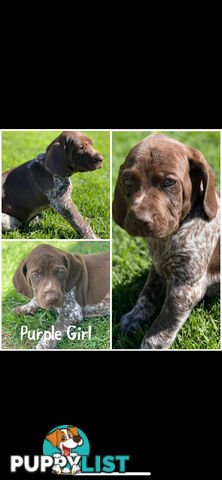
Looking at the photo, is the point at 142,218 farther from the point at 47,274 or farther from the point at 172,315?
the point at 47,274

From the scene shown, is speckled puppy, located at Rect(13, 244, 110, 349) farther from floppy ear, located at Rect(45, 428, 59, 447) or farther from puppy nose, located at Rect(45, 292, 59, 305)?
floppy ear, located at Rect(45, 428, 59, 447)

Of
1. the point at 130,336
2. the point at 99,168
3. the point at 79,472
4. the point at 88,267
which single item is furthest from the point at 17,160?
the point at 79,472

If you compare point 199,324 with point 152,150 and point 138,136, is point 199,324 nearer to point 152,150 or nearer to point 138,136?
point 152,150

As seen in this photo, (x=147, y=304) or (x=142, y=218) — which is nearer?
(x=142, y=218)

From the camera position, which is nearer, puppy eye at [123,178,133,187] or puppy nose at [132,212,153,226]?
puppy nose at [132,212,153,226]

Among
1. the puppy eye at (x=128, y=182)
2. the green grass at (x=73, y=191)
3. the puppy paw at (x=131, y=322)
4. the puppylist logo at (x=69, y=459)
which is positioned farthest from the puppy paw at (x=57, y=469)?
the puppy eye at (x=128, y=182)

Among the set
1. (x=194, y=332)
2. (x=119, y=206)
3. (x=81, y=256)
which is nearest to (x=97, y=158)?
(x=119, y=206)

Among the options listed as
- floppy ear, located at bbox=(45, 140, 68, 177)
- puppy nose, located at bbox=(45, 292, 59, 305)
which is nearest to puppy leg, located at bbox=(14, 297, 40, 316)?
puppy nose, located at bbox=(45, 292, 59, 305)

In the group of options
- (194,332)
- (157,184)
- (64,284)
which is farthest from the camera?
(194,332)
